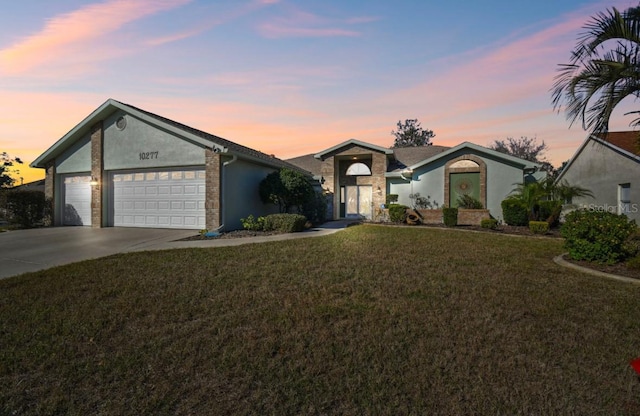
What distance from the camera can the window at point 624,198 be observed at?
14.7 meters

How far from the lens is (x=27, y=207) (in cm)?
1538

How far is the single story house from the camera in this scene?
1305 cm

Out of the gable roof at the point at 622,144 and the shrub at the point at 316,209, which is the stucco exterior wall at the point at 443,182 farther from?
the shrub at the point at 316,209

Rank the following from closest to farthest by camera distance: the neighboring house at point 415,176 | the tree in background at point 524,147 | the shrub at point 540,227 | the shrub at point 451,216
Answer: the shrub at point 540,227 → the shrub at point 451,216 → the neighboring house at point 415,176 → the tree in background at point 524,147

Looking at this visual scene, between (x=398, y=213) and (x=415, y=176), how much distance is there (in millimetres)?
3589

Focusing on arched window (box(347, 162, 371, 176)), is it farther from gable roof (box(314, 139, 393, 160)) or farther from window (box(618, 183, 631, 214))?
window (box(618, 183, 631, 214))

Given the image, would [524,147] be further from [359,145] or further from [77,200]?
[77,200]

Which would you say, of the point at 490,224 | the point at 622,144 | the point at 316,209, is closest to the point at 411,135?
the point at 622,144

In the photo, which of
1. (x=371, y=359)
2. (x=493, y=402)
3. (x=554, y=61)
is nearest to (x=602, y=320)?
(x=493, y=402)

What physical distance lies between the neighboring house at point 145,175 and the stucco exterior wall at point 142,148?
1.6 inches

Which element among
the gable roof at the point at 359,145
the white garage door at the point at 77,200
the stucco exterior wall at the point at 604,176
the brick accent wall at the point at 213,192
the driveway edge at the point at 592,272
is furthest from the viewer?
the gable roof at the point at 359,145

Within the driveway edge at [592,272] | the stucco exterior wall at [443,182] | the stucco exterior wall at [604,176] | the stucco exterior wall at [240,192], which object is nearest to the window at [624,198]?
the stucco exterior wall at [604,176]

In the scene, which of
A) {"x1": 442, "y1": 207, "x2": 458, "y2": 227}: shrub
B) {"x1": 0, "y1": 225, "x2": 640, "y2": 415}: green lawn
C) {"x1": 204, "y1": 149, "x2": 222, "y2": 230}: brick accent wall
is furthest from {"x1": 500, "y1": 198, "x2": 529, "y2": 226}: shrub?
{"x1": 204, "y1": 149, "x2": 222, "y2": 230}: brick accent wall

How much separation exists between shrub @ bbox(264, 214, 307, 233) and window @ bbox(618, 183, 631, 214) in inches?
598
